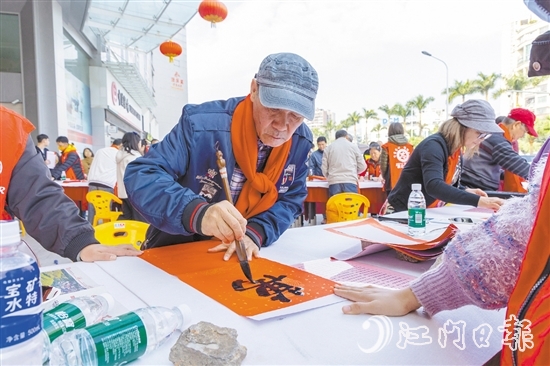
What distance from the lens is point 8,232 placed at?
1.24 feet

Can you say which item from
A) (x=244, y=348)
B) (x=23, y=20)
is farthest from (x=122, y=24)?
(x=244, y=348)

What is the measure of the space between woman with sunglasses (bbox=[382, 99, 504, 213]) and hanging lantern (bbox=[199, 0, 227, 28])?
223 inches

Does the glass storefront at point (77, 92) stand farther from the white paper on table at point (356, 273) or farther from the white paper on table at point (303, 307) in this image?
the white paper on table at point (303, 307)

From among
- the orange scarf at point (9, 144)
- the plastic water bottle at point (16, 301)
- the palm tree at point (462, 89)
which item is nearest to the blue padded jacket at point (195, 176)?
the orange scarf at point (9, 144)

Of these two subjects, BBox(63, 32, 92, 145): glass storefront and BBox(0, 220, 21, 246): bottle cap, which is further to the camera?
BBox(63, 32, 92, 145): glass storefront

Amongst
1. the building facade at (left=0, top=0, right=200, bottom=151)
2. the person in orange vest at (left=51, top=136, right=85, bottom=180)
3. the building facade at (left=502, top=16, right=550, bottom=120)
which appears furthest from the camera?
the building facade at (left=502, top=16, right=550, bottom=120)

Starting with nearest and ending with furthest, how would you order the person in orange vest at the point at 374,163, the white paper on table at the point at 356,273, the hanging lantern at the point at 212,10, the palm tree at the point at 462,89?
1. the white paper on table at the point at 356,273
2. the hanging lantern at the point at 212,10
3. the person in orange vest at the point at 374,163
4. the palm tree at the point at 462,89

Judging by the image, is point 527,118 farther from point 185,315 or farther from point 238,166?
point 185,315

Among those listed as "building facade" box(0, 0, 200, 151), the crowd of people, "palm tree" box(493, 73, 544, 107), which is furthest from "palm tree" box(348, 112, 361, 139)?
the crowd of people

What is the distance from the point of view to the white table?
58 cm

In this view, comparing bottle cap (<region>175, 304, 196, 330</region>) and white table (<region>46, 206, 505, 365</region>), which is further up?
bottle cap (<region>175, 304, 196, 330</region>)

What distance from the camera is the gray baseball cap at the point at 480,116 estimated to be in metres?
2.02

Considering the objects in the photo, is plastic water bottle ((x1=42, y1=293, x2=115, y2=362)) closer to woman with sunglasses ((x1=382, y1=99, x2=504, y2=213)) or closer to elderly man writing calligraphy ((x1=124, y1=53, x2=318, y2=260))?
elderly man writing calligraphy ((x1=124, y1=53, x2=318, y2=260))

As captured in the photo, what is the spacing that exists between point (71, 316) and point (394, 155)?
444cm
